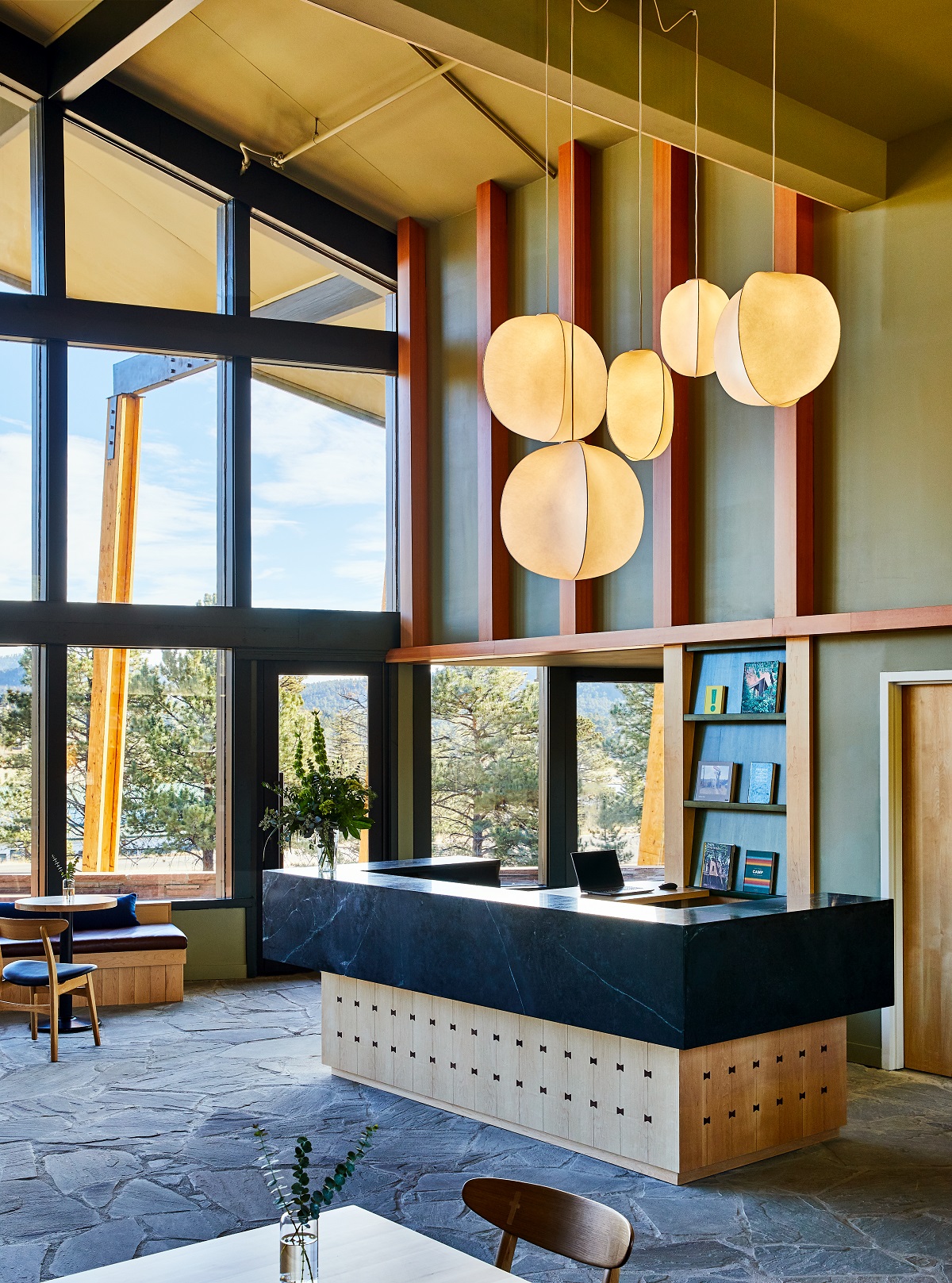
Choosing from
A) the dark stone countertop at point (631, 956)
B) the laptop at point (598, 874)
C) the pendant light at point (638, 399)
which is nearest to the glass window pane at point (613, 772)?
the laptop at point (598, 874)

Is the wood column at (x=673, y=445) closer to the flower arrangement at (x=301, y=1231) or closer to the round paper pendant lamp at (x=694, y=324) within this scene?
the round paper pendant lamp at (x=694, y=324)

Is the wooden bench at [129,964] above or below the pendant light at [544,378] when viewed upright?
below

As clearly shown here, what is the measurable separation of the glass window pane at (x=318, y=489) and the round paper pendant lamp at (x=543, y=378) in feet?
18.6

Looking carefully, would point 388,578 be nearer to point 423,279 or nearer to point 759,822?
point 423,279

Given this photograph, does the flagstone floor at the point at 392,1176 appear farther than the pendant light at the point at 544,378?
No

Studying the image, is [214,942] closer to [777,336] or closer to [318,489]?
[318,489]

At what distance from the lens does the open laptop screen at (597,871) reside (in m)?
7.31

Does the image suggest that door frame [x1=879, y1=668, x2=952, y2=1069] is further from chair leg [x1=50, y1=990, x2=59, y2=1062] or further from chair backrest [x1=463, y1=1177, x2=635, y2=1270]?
chair leg [x1=50, y1=990, x2=59, y2=1062]

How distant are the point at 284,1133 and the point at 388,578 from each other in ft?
18.4

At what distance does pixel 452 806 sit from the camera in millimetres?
10773

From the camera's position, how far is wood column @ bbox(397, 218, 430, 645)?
1030cm

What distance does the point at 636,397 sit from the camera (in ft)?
17.1

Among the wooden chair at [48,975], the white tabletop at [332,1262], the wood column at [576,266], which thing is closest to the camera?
the white tabletop at [332,1262]

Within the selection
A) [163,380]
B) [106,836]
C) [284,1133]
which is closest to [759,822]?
[284,1133]
